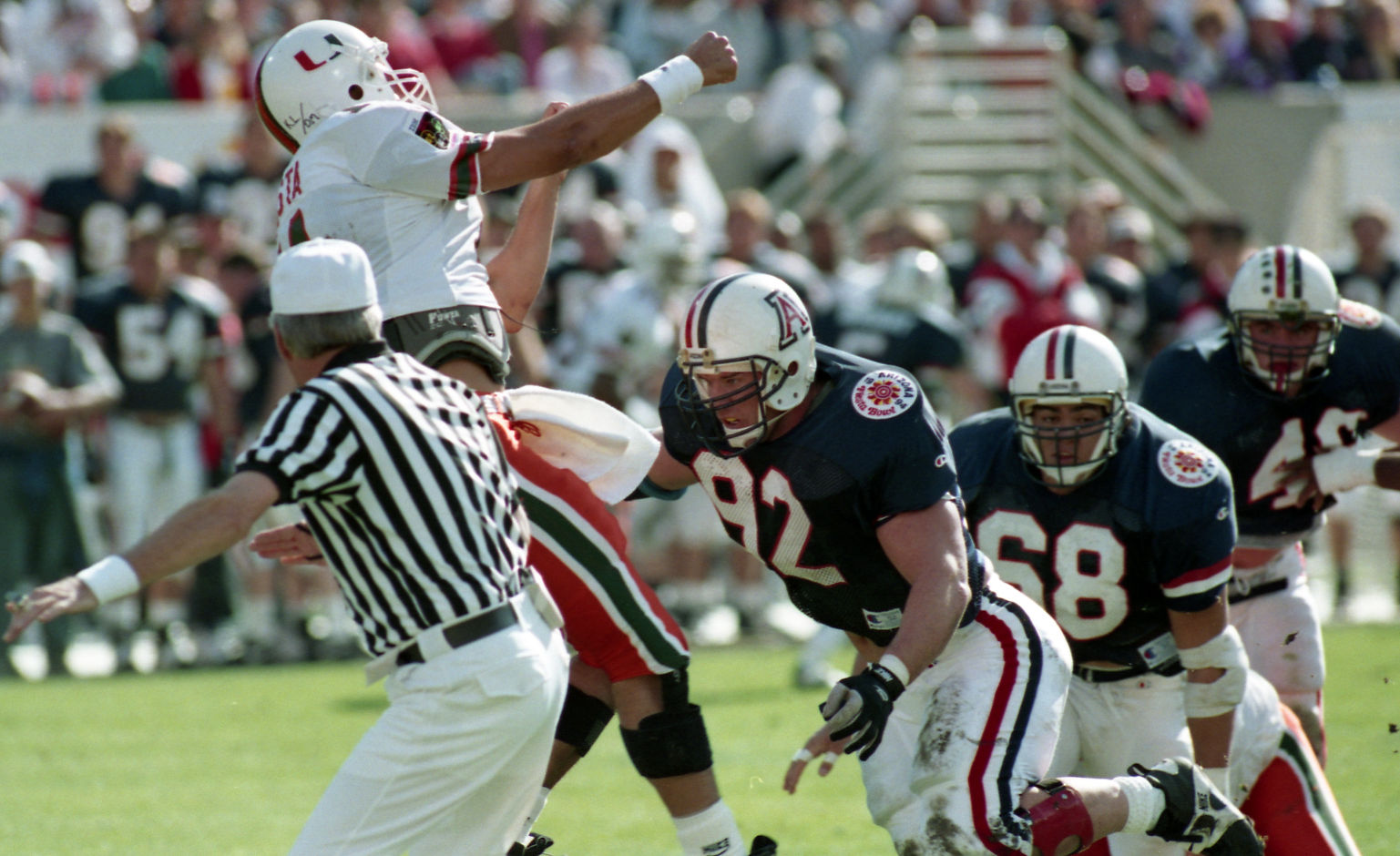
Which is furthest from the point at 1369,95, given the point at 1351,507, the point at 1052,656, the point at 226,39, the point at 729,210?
the point at 1052,656

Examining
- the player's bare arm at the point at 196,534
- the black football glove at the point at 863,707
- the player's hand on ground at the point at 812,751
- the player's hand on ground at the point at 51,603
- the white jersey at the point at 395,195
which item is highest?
the white jersey at the point at 395,195

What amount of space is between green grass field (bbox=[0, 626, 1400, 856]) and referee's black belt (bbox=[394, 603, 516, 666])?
90.1 inches

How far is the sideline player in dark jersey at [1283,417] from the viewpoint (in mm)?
5871

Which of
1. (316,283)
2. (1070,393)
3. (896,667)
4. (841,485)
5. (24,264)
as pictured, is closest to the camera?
(316,283)

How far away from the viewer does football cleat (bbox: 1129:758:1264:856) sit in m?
4.80

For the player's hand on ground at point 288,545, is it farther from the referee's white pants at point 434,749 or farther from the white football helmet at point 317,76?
the white football helmet at point 317,76

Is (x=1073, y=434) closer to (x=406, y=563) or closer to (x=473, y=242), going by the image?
(x=473, y=242)

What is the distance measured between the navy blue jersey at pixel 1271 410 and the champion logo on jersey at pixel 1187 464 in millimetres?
950

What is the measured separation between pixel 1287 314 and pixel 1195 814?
183 centimetres

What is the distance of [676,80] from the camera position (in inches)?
189

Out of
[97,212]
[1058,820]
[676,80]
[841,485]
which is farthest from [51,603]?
[97,212]

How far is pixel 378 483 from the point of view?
3.80 metres

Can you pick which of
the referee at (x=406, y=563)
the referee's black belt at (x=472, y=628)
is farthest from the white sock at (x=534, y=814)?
the referee's black belt at (x=472, y=628)

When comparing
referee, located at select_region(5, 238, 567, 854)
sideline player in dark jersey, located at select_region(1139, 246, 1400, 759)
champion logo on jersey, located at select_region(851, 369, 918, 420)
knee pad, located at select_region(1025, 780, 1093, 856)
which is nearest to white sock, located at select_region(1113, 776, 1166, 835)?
knee pad, located at select_region(1025, 780, 1093, 856)
